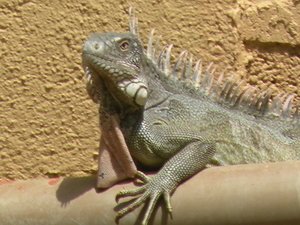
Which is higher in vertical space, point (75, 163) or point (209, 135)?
point (209, 135)

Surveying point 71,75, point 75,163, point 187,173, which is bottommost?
point 75,163

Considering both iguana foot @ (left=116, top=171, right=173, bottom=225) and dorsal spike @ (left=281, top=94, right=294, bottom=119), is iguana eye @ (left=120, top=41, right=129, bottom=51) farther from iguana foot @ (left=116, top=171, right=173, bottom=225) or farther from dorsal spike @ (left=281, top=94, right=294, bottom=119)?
dorsal spike @ (left=281, top=94, right=294, bottom=119)

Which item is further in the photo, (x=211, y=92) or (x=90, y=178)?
(x=211, y=92)

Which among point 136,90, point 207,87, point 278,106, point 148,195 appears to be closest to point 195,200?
point 148,195

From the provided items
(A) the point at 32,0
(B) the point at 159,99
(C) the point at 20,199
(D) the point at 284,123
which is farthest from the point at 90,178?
(A) the point at 32,0

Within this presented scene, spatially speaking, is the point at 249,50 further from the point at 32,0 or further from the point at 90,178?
the point at 90,178

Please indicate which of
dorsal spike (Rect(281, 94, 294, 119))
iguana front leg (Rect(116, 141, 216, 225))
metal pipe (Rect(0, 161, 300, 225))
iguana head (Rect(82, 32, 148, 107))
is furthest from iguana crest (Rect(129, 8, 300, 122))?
metal pipe (Rect(0, 161, 300, 225))
